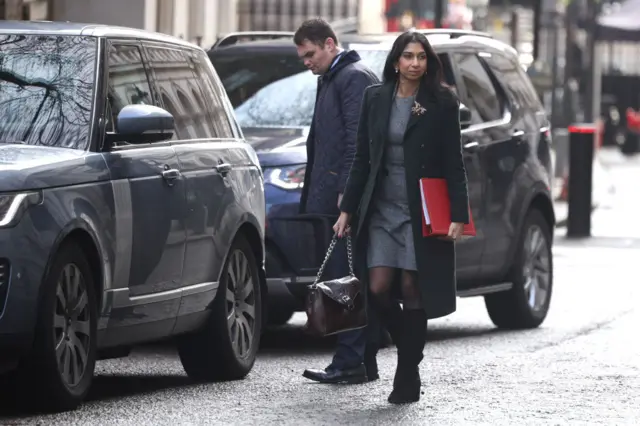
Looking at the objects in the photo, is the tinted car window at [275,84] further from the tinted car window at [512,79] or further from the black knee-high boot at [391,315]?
the black knee-high boot at [391,315]

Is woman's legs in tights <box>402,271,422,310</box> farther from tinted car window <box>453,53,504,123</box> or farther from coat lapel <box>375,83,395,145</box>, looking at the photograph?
tinted car window <box>453,53,504,123</box>

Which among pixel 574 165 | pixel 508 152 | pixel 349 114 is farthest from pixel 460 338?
pixel 574 165

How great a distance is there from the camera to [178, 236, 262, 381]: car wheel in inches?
381

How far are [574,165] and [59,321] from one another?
1587 cm

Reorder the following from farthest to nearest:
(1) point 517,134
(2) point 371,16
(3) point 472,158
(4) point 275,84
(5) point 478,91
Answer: (2) point 371,16 → (1) point 517,134 → (5) point 478,91 → (4) point 275,84 → (3) point 472,158

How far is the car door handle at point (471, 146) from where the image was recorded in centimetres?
1212

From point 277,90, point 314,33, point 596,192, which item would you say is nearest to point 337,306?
point 314,33

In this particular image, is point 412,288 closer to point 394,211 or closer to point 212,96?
point 394,211

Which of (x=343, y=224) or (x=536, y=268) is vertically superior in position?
(x=343, y=224)

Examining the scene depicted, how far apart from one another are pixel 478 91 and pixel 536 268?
1357 mm

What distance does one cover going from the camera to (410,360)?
8930 mm

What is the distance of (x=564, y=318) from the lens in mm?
13836

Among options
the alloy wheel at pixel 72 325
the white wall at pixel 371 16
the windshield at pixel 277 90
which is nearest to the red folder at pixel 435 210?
the alloy wheel at pixel 72 325

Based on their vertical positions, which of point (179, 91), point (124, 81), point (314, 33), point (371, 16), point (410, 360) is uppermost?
point (314, 33)
